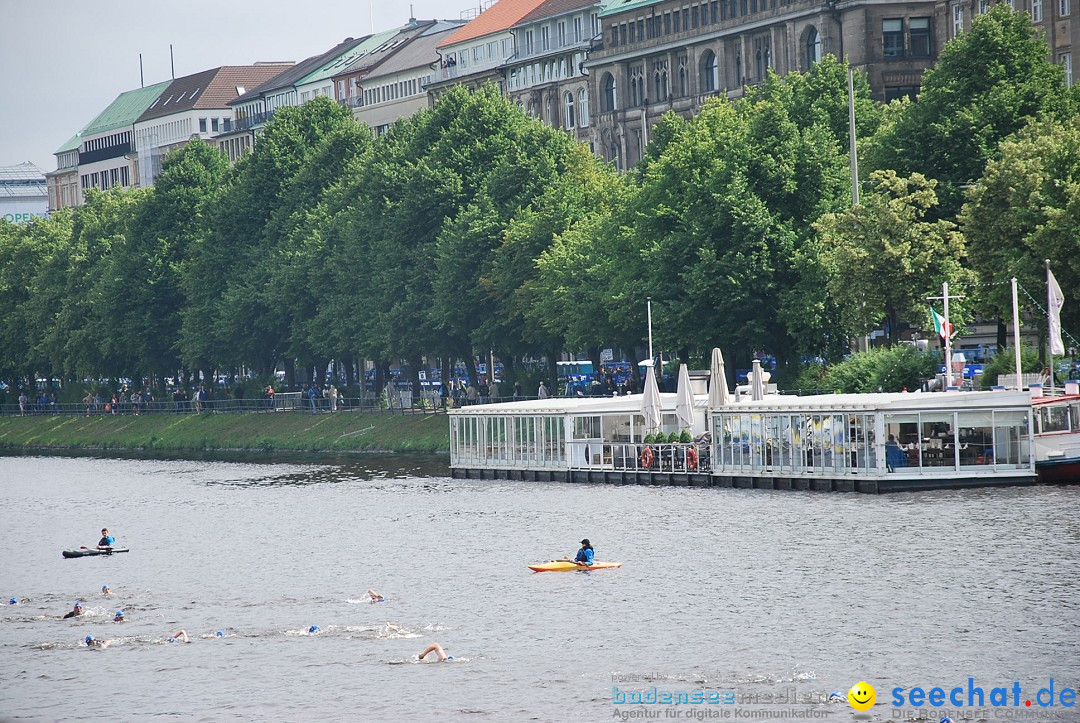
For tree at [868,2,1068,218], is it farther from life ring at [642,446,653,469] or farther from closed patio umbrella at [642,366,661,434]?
life ring at [642,446,653,469]

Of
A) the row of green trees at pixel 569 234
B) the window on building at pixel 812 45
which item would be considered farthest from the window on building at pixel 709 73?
the row of green trees at pixel 569 234

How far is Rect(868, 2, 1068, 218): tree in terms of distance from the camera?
93.8 metres

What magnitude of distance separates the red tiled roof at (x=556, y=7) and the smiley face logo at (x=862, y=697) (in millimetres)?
145153

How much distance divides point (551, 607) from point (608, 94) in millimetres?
129849

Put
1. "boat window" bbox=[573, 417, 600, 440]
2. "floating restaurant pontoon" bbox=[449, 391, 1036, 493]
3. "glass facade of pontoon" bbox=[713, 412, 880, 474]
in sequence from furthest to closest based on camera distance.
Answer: "boat window" bbox=[573, 417, 600, 440]
"glass facade of pontoon" bbox=[713, 412, 880, 474]
"floating restaurant pontoon" bbox=[449, 391, 1036, 493]

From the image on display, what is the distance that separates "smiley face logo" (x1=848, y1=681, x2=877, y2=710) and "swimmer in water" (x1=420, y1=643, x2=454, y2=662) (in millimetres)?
10904

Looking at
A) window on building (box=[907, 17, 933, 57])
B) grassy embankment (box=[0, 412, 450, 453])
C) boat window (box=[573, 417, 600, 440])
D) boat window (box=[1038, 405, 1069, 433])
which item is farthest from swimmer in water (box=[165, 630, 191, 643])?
window on building (box=[907, 17, 933, 57])

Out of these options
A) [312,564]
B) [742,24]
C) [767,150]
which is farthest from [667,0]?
[312,564]

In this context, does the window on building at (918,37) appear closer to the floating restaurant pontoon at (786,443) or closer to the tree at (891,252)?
the tree at (891,252)

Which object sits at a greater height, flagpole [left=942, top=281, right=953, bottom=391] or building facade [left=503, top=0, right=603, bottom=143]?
building facade [left=503, top=0, right=603, bottom=143]

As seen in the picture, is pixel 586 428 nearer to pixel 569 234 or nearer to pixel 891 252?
pixel 891 252

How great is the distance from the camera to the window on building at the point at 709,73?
163 meters

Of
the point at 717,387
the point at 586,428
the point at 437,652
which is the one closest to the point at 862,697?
the point at 437,652

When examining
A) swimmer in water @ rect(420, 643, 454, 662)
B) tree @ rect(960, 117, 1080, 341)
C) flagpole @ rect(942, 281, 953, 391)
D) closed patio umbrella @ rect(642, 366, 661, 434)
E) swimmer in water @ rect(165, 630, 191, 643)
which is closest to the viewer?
swimmer in water @ rect(420, 643, 454, 662)
